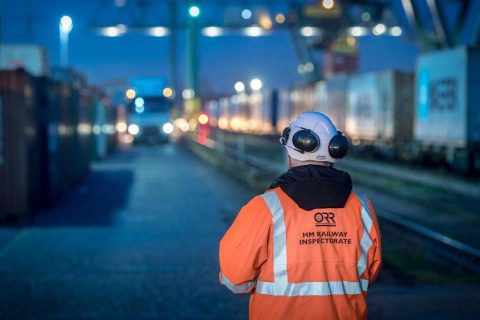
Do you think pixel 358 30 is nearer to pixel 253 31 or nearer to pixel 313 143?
pixel 253 31

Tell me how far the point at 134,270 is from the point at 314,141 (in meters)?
6.46

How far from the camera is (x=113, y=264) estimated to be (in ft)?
32.7

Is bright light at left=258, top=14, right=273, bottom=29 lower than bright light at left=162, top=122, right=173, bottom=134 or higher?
higher

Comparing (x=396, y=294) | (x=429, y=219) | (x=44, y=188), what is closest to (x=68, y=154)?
(x=44, y=188)

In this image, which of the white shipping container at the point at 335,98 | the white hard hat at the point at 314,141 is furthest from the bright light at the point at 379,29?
the white hard hat at the point at 314,141

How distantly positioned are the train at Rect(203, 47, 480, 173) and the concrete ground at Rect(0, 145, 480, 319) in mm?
8568

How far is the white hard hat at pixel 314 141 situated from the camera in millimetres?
3508

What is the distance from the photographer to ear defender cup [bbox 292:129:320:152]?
11.5 feet

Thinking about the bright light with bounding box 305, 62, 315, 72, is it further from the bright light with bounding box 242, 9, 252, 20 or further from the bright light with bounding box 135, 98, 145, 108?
the bright light with bounding box 135, 98, 145, 108

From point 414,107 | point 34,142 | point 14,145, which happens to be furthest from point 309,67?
point 14,145

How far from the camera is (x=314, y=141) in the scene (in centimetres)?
351

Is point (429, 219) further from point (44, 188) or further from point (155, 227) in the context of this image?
point (44, 188)

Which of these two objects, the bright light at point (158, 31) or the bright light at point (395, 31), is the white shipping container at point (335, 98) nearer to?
the bright light at point (395, 31)

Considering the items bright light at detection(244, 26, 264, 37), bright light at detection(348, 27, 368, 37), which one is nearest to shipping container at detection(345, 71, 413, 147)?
bright light at detection(244, 26, 264, 37)
